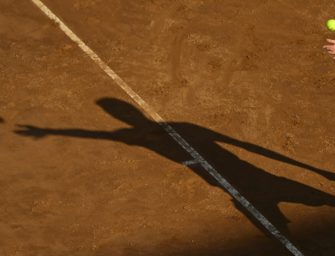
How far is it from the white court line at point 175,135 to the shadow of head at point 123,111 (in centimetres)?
18

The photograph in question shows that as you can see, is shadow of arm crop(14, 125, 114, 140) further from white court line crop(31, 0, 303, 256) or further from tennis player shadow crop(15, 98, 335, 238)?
white court line crop(31, 0, 303, 256)

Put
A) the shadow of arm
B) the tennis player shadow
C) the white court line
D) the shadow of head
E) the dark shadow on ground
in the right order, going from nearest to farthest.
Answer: the dark shadow on ground < the white court line < the tennis player shadow < the shadow of arm < the shadow of head

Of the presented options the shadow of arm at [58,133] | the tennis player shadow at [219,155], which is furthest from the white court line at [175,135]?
the shadow of arm at [58,133]

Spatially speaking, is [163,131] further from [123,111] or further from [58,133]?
[58,133]

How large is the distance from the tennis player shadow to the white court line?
78 mm

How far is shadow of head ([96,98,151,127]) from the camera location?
12.6 m

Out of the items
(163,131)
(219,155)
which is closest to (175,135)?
(163,131)

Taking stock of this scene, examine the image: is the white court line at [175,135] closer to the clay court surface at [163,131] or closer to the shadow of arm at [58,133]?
the clay court surface at [163,131]

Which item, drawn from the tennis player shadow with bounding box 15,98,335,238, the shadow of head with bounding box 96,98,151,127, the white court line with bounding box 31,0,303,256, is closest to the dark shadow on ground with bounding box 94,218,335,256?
the white court line with bounding box 31,0,303,256

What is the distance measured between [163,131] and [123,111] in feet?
2.80

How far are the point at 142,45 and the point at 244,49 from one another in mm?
2000

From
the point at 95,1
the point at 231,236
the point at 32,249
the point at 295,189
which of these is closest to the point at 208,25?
the point at 95,1

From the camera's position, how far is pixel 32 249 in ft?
33.5

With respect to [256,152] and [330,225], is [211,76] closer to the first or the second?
[256,152]
